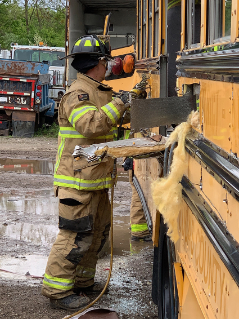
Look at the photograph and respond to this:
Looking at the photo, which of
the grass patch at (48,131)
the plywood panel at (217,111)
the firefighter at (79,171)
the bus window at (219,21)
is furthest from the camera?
the grass patch at (48,131)

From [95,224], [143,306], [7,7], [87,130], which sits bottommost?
[143,306]

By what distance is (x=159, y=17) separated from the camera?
3.70 meters

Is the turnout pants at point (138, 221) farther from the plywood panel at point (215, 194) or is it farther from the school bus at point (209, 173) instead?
the plywood panel at point (215, 194)

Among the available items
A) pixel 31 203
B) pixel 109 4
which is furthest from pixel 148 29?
pixel 109 4

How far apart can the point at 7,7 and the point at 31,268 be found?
32.7 metres

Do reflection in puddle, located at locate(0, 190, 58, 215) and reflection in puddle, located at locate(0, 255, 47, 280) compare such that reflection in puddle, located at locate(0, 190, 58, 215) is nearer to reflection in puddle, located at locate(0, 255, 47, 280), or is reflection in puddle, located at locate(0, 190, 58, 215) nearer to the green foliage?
reflection in puddle, located at locate(0, 255, 47, 280)

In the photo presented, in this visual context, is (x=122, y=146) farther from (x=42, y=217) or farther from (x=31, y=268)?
(x=42, y=217)

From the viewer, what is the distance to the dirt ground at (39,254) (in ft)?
13.2

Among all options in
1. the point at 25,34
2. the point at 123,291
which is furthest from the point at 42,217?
the point at 25,34

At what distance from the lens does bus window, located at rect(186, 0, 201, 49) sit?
7.86 ft

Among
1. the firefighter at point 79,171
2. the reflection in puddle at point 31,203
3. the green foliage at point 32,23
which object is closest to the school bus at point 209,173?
the firefighter at point 79,171

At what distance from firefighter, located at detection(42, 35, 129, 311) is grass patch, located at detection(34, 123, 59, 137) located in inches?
418

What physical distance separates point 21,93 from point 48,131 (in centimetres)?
171

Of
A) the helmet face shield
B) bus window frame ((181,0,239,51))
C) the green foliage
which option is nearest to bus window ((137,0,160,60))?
the helmet face shield
